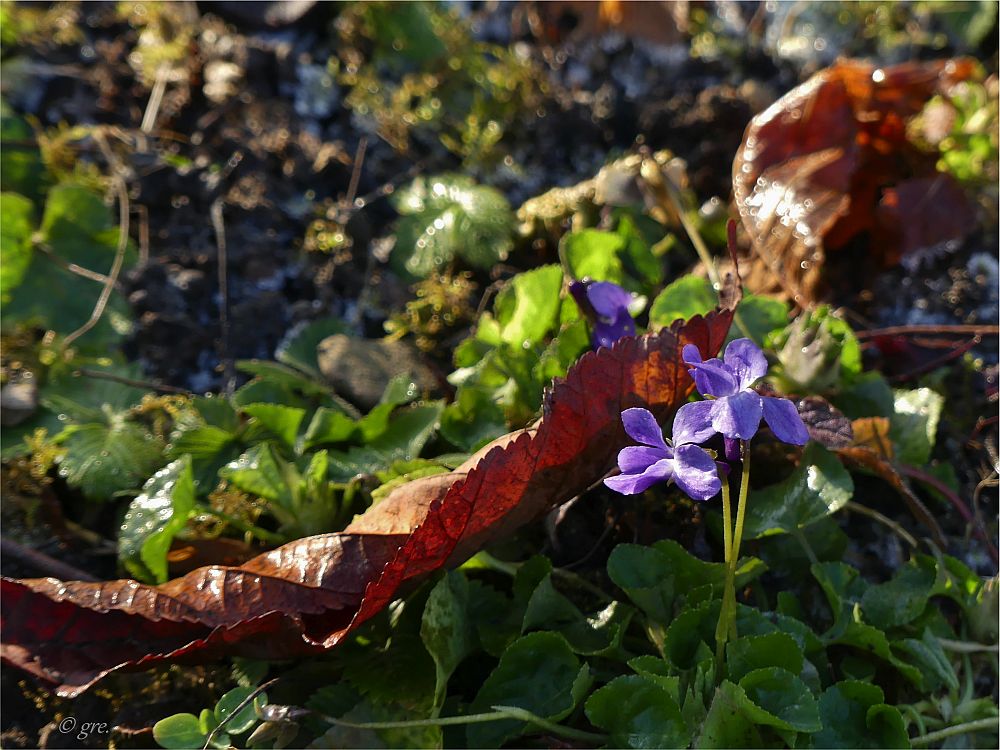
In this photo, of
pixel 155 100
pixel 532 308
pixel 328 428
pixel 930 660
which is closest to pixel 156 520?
pixel 328 428

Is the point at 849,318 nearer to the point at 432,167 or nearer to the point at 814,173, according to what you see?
the point at 814,173

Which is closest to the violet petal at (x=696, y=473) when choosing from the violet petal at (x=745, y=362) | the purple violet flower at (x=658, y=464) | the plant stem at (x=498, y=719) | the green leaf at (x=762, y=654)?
the purple violet flower at (x=658, y=464)

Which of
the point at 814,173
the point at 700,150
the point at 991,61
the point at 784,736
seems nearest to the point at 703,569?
the point at 784,736

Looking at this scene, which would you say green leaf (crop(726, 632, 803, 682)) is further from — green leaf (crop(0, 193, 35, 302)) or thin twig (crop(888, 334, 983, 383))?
green leaf (crop(0, 193, 35, 302))

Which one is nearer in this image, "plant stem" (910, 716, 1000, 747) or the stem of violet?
the stem of violet

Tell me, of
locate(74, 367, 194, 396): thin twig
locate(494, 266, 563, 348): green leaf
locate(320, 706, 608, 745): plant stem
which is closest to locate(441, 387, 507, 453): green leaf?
locate(494, 266, 563, 348): green leaf

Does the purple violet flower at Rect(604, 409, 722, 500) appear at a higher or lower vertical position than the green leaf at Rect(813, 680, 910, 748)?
higher
